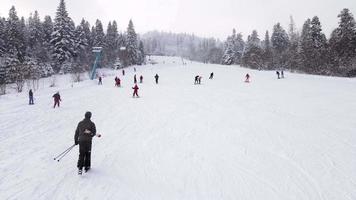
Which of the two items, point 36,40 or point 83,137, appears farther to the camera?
point 36,40

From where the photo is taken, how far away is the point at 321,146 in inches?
455

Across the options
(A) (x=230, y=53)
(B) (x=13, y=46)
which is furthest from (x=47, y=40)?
(A) (x=230, y=53)

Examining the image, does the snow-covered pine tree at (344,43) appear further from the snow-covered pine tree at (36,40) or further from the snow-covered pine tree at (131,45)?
the snow-covered pine tree at (36,40)

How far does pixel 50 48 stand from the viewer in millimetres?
68500

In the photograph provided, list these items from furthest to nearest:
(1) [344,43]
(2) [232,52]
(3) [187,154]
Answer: (2) [232,52] < (1) [344,43] < (3) [187,154]

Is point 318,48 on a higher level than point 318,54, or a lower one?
higher

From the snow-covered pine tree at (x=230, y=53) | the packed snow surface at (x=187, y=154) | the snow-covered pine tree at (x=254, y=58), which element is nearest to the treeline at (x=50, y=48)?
the snow-covered pine tree at (x=230, y=53)

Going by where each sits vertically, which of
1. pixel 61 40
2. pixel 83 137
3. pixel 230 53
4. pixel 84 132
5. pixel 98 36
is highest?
pixel 98 36

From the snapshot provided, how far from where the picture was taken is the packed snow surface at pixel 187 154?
752 centimetres

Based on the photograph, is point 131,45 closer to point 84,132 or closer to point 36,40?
point 36,40

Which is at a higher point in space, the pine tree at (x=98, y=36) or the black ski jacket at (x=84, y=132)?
the pine tree at (x=98, y=36)

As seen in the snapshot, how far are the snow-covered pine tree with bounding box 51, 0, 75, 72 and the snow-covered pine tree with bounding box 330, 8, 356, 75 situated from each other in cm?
5377

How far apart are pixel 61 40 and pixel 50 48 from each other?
708cm

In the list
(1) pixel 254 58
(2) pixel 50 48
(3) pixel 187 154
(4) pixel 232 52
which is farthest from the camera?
(4) pixel 232 52
